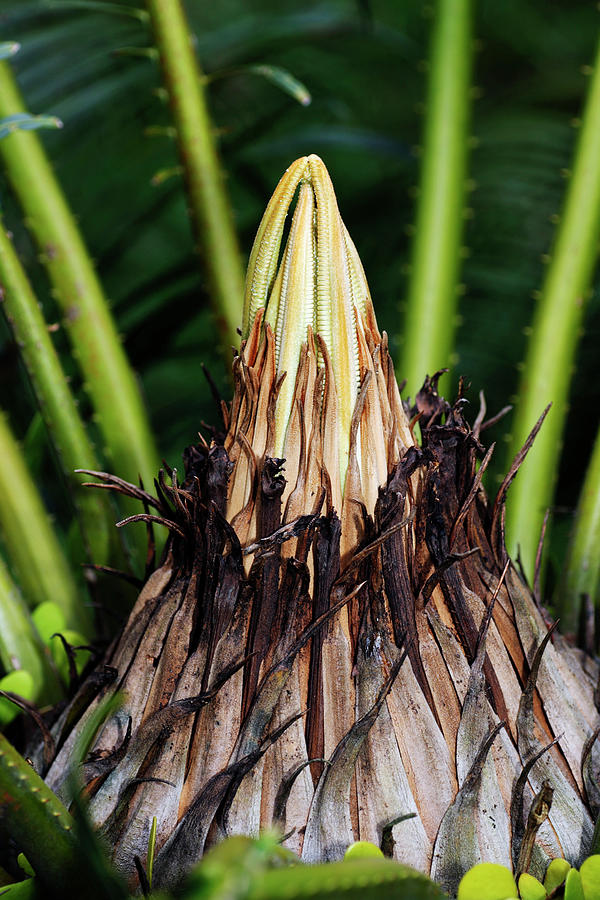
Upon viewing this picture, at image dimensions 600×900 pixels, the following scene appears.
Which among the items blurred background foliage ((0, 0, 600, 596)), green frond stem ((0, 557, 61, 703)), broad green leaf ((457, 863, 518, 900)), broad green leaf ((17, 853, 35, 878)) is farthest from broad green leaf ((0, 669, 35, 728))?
blurred background foliage ((0, 0, 600, 596))

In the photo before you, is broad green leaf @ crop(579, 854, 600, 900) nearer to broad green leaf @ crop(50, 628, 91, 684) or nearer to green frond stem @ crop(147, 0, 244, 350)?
broad green leaf @ crop(50, 628, 91, 684)

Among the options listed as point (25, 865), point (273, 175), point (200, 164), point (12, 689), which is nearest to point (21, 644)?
point (12, 689)

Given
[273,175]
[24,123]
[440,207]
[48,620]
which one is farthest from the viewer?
[273,175]

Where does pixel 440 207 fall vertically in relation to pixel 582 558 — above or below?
above

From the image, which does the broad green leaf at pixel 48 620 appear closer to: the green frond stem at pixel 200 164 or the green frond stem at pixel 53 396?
the green frond stem at pixel 53 396

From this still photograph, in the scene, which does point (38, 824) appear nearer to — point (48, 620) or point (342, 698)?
point (342, 698)

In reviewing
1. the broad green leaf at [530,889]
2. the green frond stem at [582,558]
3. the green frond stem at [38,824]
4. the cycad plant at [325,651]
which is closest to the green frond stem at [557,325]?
the green frond stem at [582,558]
